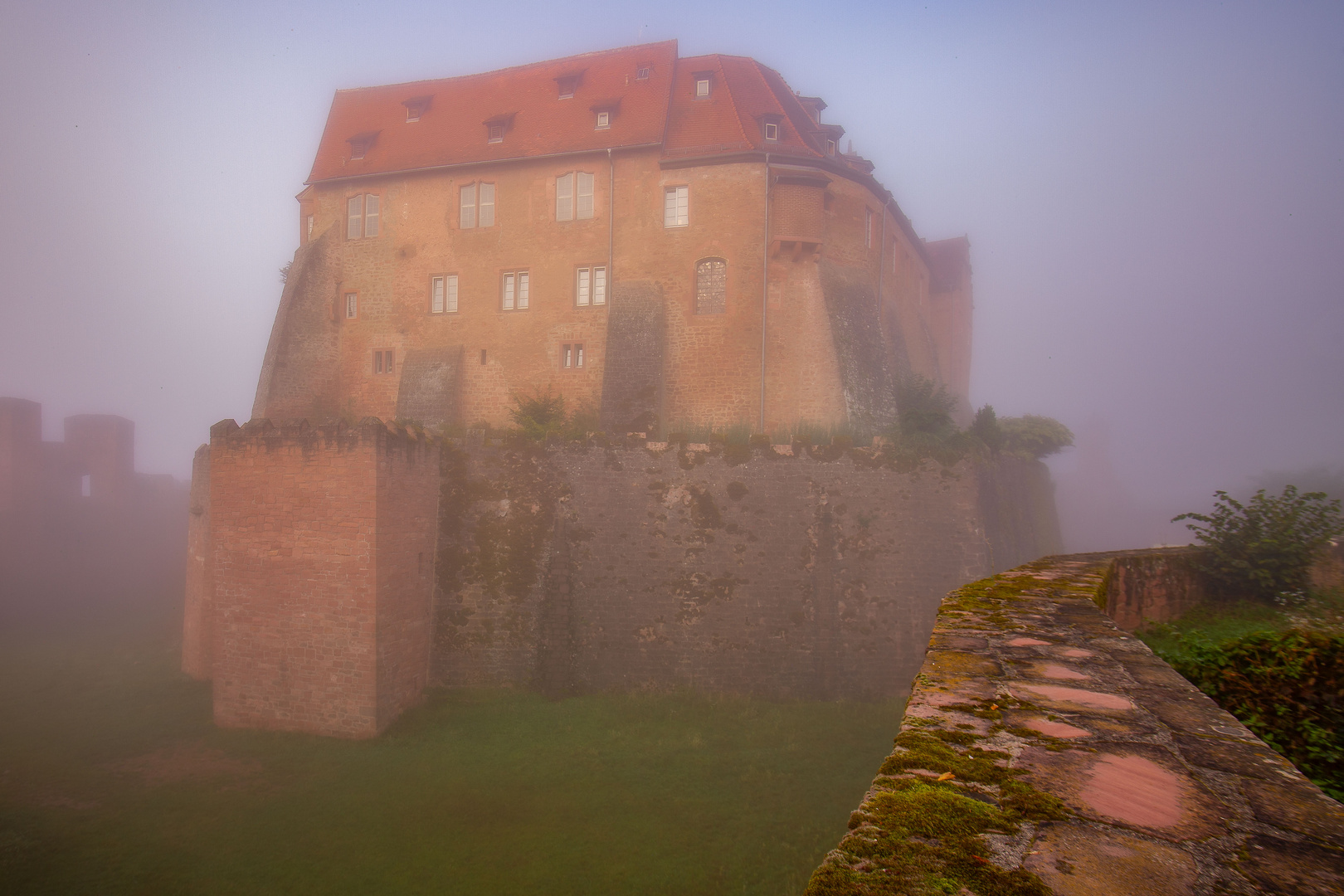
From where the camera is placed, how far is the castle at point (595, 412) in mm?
15953

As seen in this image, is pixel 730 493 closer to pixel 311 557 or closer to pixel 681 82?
pixel 311 557

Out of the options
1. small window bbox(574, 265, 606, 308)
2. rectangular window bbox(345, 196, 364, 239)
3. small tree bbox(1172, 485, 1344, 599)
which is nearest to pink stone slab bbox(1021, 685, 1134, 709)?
small tree bbox(1172, 485, 1344, 599)

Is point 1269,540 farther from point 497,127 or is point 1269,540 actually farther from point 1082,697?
point 497,127

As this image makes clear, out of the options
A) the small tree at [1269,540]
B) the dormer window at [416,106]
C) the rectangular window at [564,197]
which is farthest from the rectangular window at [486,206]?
the small tree at [1269,540]

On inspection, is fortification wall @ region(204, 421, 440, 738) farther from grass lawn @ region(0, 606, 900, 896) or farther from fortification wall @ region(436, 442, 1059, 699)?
fortification wall @ region(436, 442, 1059, 699)

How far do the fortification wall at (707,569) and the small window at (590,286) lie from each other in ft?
27.4

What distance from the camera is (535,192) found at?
25109 mm

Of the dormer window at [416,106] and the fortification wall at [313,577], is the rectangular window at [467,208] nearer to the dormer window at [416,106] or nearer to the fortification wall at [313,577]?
the dormer window at [416,106]

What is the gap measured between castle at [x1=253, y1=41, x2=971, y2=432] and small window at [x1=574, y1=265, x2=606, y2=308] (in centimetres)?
6

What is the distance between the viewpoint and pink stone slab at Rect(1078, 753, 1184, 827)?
2.13 m

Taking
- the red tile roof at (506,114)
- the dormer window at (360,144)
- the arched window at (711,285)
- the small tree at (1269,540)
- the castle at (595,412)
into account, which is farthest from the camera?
the dormer window at (360,144)

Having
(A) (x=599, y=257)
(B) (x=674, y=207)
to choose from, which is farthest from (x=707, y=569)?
(B) (x=674, y=207)

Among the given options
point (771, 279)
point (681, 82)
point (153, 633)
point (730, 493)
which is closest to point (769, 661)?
point (730, 493)

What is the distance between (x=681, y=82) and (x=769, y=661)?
1990 centimetres
